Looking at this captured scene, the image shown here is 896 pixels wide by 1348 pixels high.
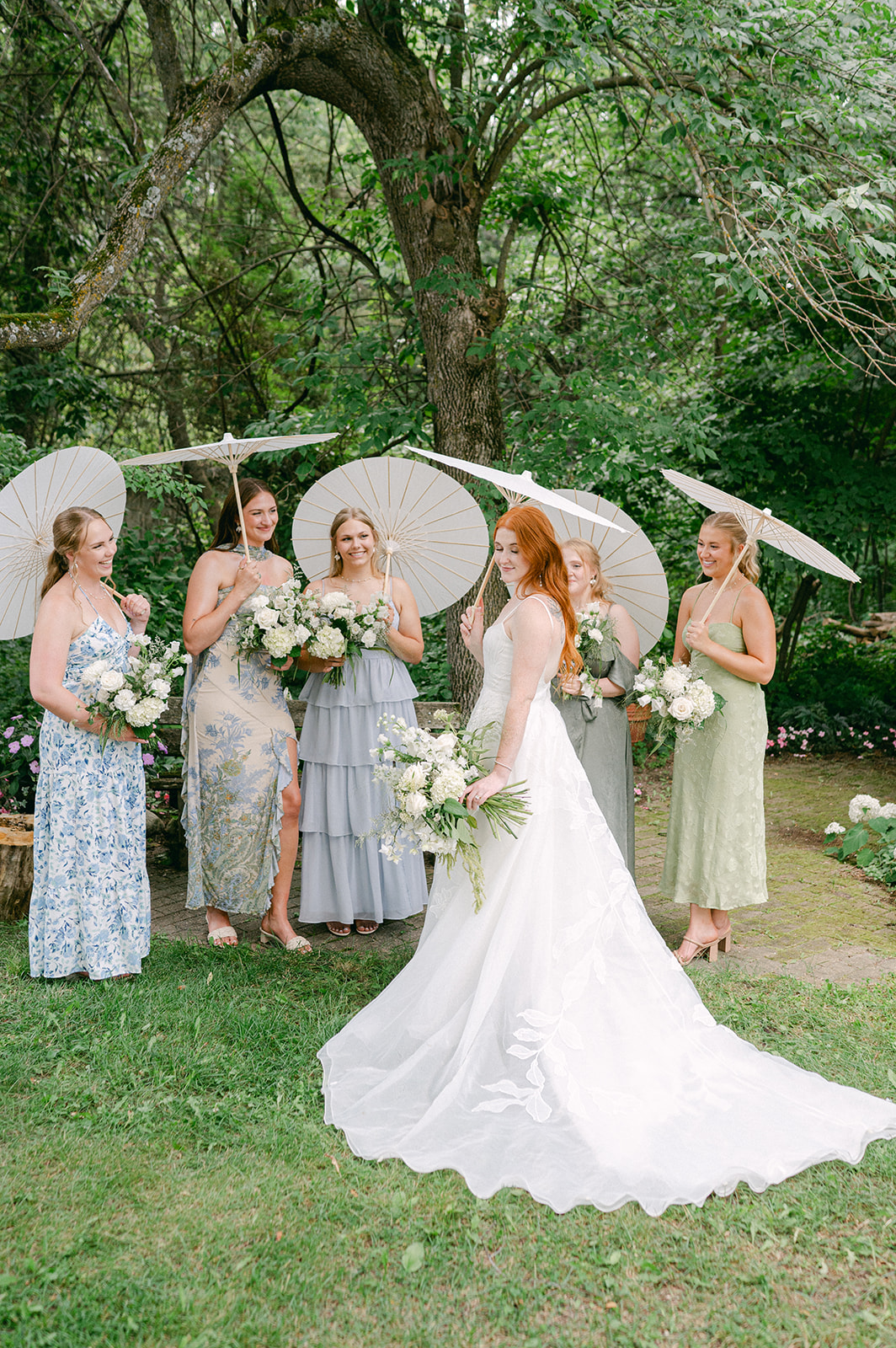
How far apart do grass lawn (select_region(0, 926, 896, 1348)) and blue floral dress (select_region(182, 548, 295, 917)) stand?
1.20 meters

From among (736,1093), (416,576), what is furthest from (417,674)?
(736,1093)

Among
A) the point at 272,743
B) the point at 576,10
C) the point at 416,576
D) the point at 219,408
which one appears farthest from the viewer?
the point at 219,408

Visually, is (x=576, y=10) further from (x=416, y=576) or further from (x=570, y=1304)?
(x=570, y=1304)

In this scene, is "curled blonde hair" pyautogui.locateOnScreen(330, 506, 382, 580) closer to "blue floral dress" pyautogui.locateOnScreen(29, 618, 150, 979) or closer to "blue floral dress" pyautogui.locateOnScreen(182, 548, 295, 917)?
"blue floral dress" pyautogui.locateOnScreen(182, 548, 295, 917)

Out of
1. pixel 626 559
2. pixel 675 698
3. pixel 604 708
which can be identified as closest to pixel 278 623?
pixel 604 708

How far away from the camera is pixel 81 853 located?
4.46 metres

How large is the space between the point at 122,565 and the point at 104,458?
3.92 m

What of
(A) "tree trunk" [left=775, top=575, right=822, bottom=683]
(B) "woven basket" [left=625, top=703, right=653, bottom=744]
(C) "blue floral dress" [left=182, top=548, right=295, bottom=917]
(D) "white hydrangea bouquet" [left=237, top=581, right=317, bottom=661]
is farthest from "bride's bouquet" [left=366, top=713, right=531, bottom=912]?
(A) "tree trunk" [left=775, top=575, right=822, bottom=683]

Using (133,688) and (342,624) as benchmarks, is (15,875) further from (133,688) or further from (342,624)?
(342,624)

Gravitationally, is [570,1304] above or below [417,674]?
below

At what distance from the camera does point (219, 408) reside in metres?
10.7

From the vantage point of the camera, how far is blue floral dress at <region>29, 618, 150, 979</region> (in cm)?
446

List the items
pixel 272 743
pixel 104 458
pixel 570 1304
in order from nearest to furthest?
pixel 570 1304 < pixel 104 458 < pixel 272 743

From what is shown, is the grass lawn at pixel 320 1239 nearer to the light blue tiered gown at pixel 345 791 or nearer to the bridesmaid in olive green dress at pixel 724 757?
the bridesmaid in olive green dress at pixel 724 757
